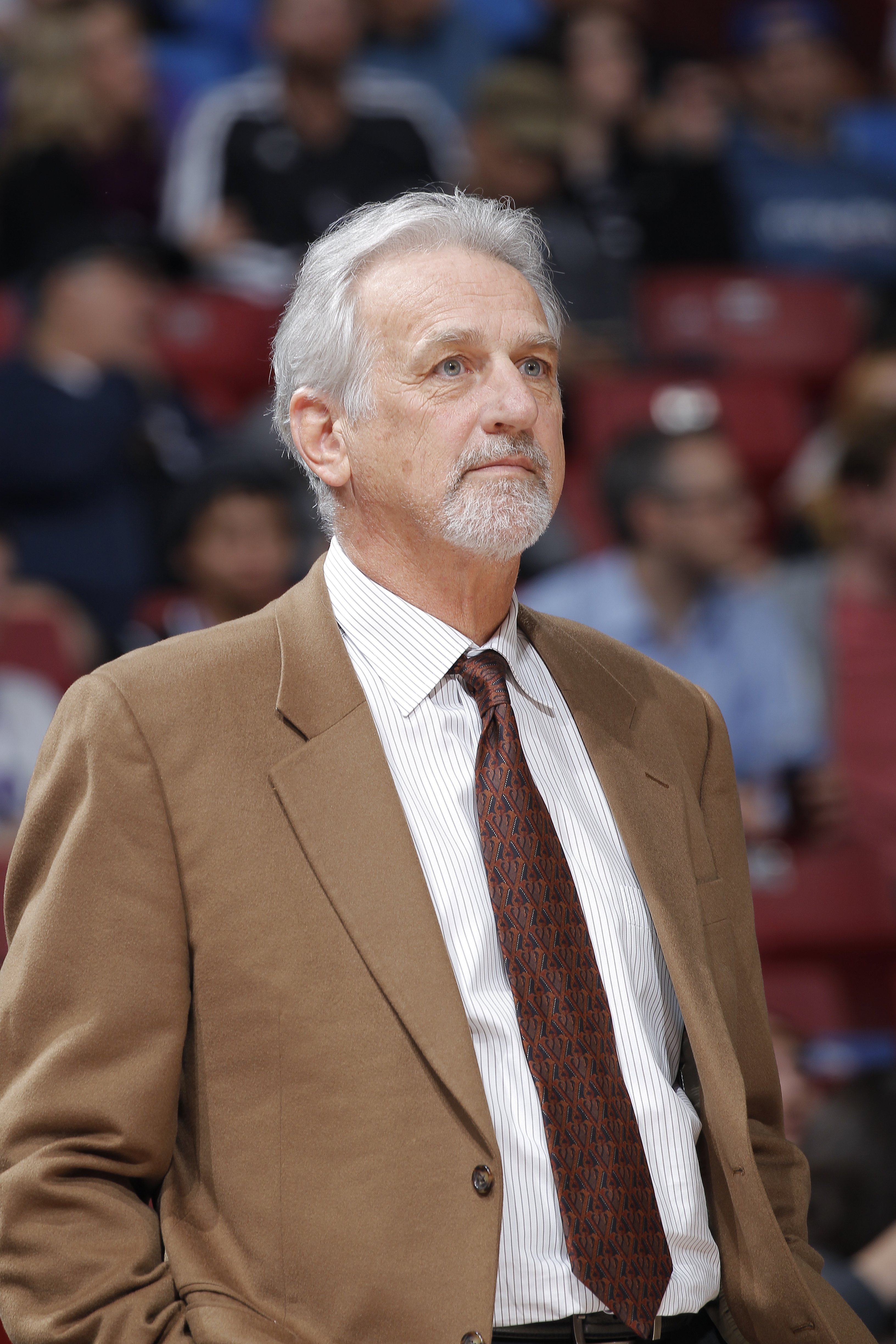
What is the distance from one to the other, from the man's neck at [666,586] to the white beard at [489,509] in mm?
2342

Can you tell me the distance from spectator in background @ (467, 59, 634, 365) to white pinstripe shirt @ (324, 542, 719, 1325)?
3.24 metres

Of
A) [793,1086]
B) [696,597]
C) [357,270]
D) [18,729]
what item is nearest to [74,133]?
[18,729]

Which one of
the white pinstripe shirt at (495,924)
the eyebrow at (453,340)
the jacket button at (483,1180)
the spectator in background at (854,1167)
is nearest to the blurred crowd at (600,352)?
the spectator in background at (854,1167)

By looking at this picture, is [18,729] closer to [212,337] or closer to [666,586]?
[666,586]

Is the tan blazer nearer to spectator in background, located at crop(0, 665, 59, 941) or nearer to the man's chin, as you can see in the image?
the man's chin

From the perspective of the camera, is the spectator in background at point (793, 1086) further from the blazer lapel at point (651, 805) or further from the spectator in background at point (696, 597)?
the blazer lapel at point (651, 805)

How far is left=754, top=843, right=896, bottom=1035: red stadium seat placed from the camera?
3.18m

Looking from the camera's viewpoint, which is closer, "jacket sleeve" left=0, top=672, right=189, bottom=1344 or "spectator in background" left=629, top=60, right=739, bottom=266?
"jacket sleeve" left=0, top=672, right=189, bottom=1344

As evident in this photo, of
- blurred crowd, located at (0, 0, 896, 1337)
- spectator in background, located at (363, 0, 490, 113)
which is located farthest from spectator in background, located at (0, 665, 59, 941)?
spectator in background, located at (363, 0, 490, 113)

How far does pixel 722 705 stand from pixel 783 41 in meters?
3.07

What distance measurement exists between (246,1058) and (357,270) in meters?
0.71

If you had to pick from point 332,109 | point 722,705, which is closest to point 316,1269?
point 722,705

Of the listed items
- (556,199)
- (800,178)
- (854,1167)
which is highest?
(800,178)

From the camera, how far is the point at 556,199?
491 cm
